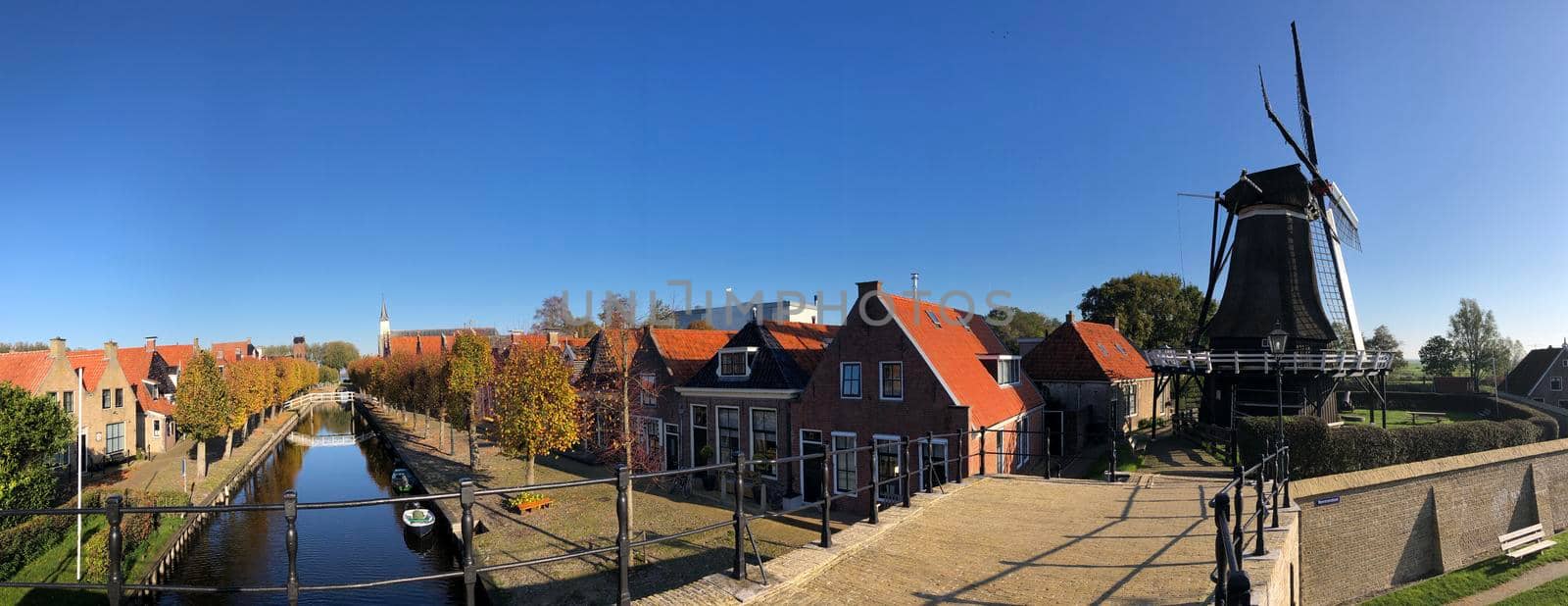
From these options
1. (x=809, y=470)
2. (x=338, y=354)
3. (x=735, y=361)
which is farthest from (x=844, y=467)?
(x=338, y=354)

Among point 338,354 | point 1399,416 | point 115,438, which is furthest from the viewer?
point 338,354

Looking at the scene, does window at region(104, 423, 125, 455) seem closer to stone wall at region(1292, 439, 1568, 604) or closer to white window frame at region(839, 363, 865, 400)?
white window frame at region(839, 363, 865, 400)

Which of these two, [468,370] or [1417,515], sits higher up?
[468,370]

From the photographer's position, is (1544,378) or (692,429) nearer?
(692,429)

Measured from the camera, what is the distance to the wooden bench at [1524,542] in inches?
805

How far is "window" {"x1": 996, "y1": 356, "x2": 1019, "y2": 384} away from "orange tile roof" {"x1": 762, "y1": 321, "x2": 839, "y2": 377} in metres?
5.16

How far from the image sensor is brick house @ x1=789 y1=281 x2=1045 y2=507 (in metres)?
17.5

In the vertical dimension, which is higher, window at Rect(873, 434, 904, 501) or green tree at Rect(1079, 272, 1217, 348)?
green tree at Rect(1079, 272, 1217, 348)

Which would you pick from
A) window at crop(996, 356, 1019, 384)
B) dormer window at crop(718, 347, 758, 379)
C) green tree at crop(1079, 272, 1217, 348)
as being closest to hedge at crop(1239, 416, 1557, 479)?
window at crop(996, 356, 1019, 384)

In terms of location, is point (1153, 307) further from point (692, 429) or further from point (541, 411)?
point (541, 411)

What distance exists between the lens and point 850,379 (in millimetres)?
19438

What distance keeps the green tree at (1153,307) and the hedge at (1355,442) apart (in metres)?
26.7

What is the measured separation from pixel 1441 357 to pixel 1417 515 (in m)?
53.1

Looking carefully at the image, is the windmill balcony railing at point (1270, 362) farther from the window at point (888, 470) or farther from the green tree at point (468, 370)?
the green tree at point (468, 370)
